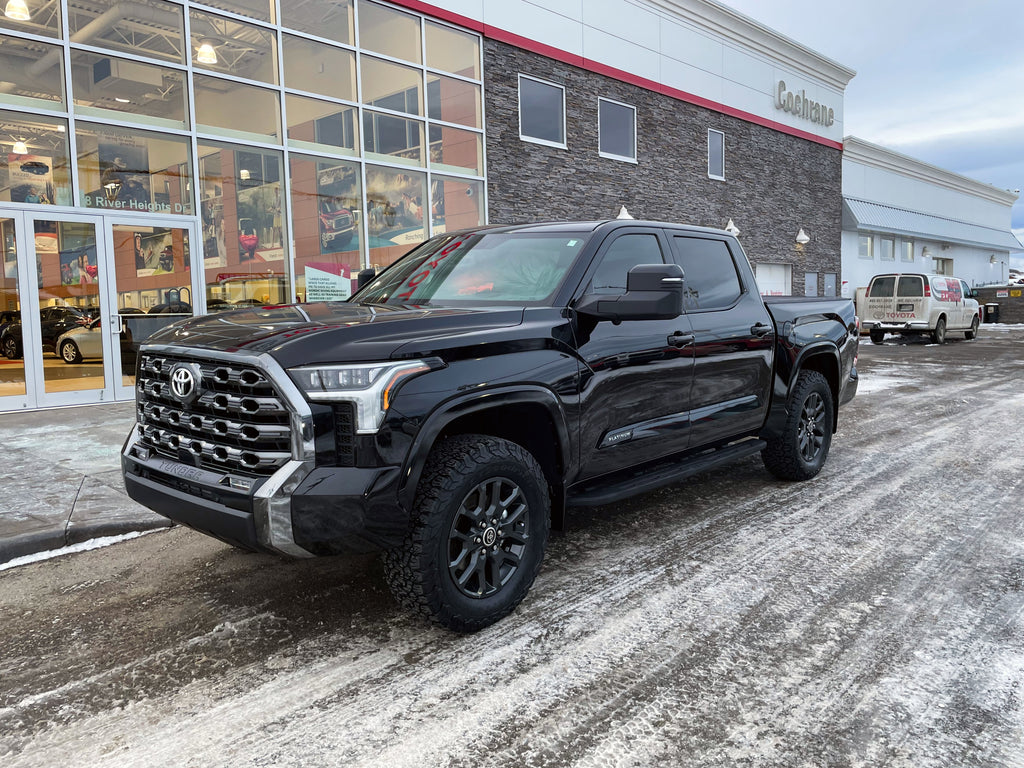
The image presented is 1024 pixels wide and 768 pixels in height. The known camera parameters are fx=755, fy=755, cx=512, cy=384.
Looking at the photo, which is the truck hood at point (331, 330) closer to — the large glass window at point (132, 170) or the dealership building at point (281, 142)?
the dealership building at point (281, 142)

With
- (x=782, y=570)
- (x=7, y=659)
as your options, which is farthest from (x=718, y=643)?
(x=7, y=659)

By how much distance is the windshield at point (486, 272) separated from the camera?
12.8 ft

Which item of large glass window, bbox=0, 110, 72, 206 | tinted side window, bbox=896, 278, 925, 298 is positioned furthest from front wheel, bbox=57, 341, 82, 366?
tinted side window, bbox=896, 278, 925, 298

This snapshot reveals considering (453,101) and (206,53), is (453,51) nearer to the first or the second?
(453,101)

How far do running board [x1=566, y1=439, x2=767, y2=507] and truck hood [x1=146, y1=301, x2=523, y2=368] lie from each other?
99 cm

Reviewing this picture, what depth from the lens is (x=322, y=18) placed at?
1220 centimetres

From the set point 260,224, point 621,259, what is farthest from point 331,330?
point 260,224

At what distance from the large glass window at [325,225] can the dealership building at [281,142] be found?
0.11 feet

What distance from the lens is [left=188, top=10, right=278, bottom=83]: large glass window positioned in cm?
1085

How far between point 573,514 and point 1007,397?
8336mm

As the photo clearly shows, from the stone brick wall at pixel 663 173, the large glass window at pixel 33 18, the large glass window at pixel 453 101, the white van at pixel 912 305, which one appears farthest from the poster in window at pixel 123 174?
the white van at pixel 912 305

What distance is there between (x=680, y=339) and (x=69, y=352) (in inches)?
336

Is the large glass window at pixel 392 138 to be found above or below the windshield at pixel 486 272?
above

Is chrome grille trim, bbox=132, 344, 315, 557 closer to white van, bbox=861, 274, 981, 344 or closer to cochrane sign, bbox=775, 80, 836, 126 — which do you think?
white van, bbox=861, 274, 981, 344
